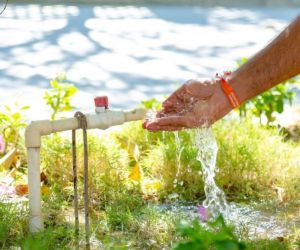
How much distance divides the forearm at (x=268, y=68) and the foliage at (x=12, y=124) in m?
1.48

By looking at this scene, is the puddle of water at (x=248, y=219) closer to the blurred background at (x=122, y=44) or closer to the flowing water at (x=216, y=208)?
the flowing water at (x=216, y=208)

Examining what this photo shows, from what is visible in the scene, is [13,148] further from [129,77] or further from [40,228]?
[129,77]

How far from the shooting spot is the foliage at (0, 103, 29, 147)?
4.07 meters

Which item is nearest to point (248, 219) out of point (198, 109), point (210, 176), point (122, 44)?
point (210, 176)

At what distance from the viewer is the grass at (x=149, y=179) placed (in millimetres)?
3076

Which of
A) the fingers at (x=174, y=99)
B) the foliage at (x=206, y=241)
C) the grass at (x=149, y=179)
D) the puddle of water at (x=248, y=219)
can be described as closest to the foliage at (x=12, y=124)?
the grass at (x=149, y=179)

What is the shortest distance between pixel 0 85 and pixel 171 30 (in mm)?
2566

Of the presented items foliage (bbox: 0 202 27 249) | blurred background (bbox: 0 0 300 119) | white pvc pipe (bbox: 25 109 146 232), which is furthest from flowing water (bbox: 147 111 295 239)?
blurred background (bbox: 0 0 300 119)

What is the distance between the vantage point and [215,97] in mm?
2965

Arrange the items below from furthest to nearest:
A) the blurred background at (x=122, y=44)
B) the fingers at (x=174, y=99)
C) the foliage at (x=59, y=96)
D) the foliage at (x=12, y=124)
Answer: the blurred background at (x=122, y=44) < the foliage at (x=59, y=96) < the foliage at (x=12, y=124) < the fingers at (x=174, y=99)

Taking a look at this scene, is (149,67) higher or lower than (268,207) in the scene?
higher

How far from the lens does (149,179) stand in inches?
147

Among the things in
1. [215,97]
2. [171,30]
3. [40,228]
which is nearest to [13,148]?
[40,228]

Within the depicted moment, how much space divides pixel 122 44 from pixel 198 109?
4.52m
